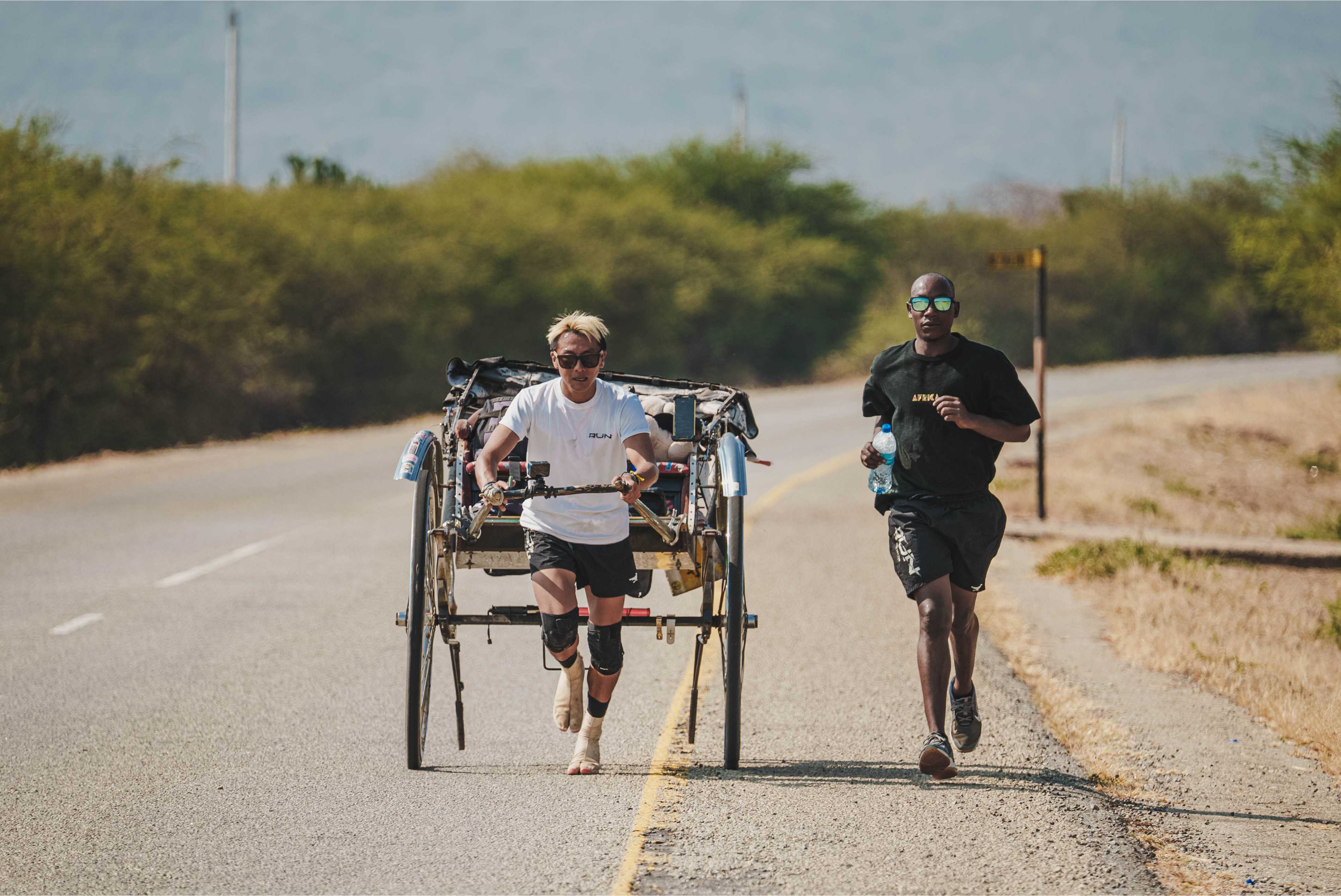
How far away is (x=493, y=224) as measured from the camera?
40.3 m

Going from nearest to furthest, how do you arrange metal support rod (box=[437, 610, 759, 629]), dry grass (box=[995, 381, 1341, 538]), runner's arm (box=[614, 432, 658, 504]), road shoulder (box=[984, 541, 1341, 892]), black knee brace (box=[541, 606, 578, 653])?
1. road shoulder (box=[984, 541, 1341, 892])
2. runner's arm (box=[614, 432, 658, 504])
3. black knee brace (box=[541, 606, 578, 653])
4. metal support rod (box=[437, 610, 759, 629])
5. dry grass (box=[995, 381, 1341, 538])

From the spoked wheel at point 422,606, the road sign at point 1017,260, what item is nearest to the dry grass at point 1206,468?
the road sign at point 1017,260

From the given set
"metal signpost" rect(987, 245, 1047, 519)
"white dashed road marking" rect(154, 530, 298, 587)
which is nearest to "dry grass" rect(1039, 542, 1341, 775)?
"metal signpost" rect(987, 245, 1047, 519)

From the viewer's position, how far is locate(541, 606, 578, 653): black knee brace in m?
5.81

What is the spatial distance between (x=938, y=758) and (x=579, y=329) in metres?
2.07

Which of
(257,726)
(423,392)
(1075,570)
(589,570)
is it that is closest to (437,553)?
(589,570)

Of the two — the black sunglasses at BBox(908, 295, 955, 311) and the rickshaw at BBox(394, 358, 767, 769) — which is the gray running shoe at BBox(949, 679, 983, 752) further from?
the black sunglasses at BBox(908, 295, 955, 311)

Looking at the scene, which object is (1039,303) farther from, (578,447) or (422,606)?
(422,606)

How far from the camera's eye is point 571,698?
19.9ft

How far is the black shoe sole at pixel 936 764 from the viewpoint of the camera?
5.61 meters

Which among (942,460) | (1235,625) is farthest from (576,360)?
(1235,625)

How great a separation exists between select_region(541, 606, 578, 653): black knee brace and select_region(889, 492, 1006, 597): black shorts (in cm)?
128

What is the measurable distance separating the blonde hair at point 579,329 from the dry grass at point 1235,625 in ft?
11.8

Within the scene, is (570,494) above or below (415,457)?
below
